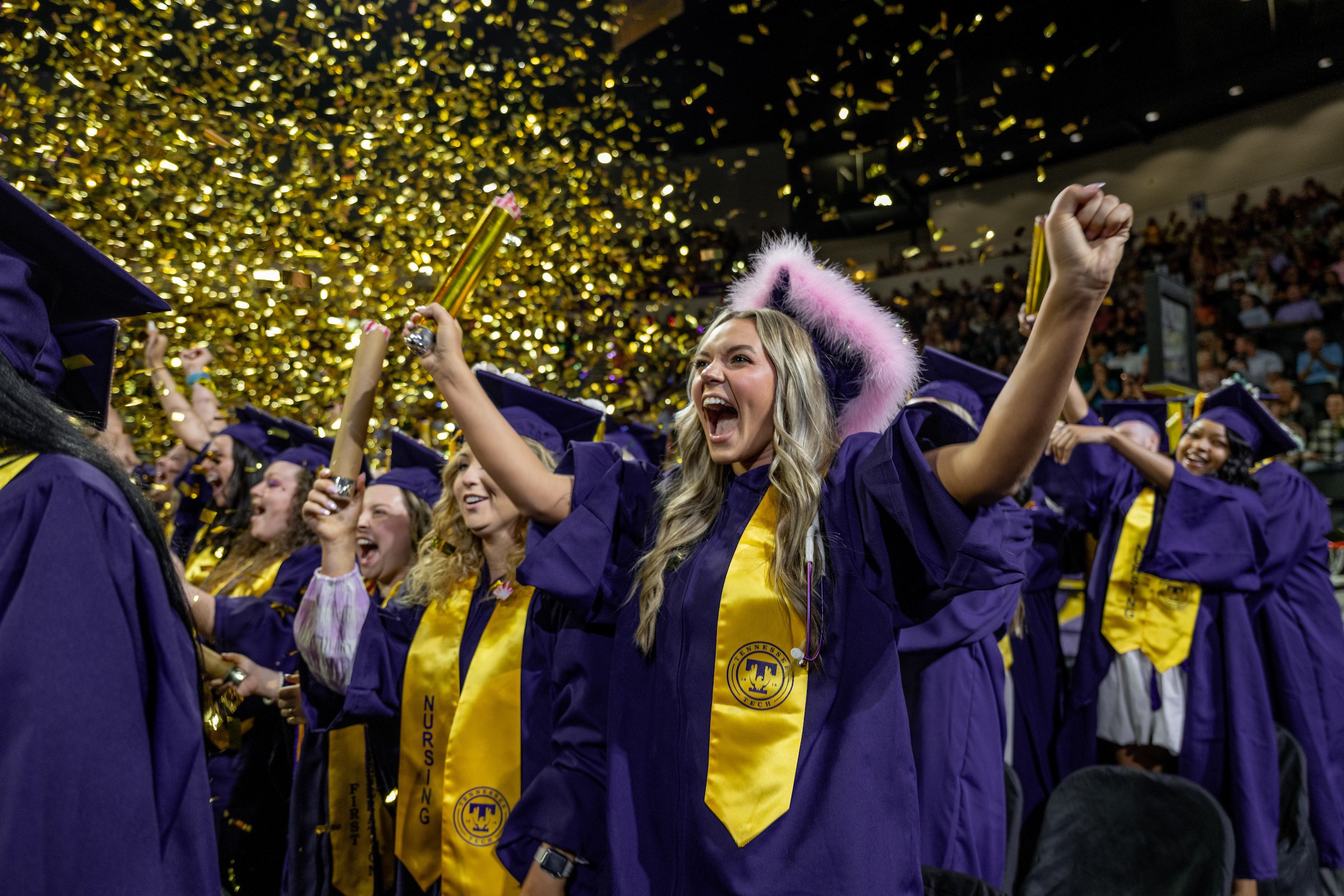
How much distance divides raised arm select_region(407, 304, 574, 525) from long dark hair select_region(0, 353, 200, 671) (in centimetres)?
69

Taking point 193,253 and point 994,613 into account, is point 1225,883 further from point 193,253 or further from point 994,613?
point 193,253

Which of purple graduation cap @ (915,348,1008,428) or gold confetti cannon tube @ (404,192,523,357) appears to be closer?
gold confetti cannon tube @ (404,192,523,357)

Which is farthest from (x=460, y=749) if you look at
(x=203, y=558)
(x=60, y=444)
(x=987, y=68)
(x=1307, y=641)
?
(x=987, y=68)

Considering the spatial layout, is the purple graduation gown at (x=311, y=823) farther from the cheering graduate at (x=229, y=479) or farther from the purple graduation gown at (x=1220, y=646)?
→ the purple graduation gown at (x=1220, y=646)

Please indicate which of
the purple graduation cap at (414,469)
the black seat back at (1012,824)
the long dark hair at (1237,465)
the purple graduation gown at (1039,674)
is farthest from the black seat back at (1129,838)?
the long dark hair at (1237,465)

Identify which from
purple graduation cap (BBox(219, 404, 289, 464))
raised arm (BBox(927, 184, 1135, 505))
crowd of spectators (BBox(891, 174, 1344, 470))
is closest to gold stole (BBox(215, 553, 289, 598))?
purple graduation cap (BBox(219, 404, 289, 464))

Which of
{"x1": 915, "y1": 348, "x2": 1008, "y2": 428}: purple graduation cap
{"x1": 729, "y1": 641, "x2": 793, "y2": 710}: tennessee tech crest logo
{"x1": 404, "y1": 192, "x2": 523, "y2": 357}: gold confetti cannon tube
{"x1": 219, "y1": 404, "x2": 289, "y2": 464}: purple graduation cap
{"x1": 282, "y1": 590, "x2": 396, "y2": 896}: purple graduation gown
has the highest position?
{"x1": 915, "y1": 348, "x2": 1008, "y2": 428}: purple graduation cap

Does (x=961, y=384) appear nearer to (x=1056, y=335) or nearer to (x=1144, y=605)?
(x=1144, y=605)

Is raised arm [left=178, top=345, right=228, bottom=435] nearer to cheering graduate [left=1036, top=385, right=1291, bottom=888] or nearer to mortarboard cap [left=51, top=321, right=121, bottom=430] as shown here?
mortarboard cap [left=51, top=321, right=121, bottom=430]

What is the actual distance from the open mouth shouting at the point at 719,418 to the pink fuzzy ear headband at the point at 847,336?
225 millimetres

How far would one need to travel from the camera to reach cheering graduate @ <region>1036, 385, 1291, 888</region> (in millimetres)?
3652

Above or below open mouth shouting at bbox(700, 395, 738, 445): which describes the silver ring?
above

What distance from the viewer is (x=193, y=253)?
4.43 meters

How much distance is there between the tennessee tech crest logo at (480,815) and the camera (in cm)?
227
